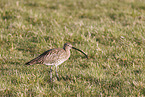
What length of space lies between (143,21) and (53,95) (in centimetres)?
626

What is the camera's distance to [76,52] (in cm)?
780

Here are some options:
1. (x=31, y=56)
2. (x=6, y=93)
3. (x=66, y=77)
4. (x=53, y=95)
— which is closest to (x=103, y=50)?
(x=66, y=77)

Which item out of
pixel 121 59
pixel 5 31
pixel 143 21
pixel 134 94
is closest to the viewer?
pixel 134 94

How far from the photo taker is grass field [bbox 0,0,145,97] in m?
5.38

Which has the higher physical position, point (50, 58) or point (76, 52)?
point (50, 58)

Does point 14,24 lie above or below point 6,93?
above

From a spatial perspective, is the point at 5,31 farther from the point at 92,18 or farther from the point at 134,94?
the point at 134,94

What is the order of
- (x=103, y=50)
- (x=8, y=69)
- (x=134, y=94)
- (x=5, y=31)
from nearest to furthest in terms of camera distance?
(x=134, y=94)
(x=8, y=69)
(x=103, y=50)
(x=5, y=31)

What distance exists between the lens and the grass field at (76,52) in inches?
212

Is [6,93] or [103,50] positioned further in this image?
[103,50]

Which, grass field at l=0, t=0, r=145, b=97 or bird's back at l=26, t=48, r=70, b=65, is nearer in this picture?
grass field at l=0, t=0, r=145, b=97

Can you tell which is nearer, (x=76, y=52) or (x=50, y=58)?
(x=50, y=58)

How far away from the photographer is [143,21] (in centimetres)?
970

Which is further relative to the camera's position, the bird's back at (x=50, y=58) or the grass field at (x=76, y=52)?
the bird's back at (x=50, y=58)
